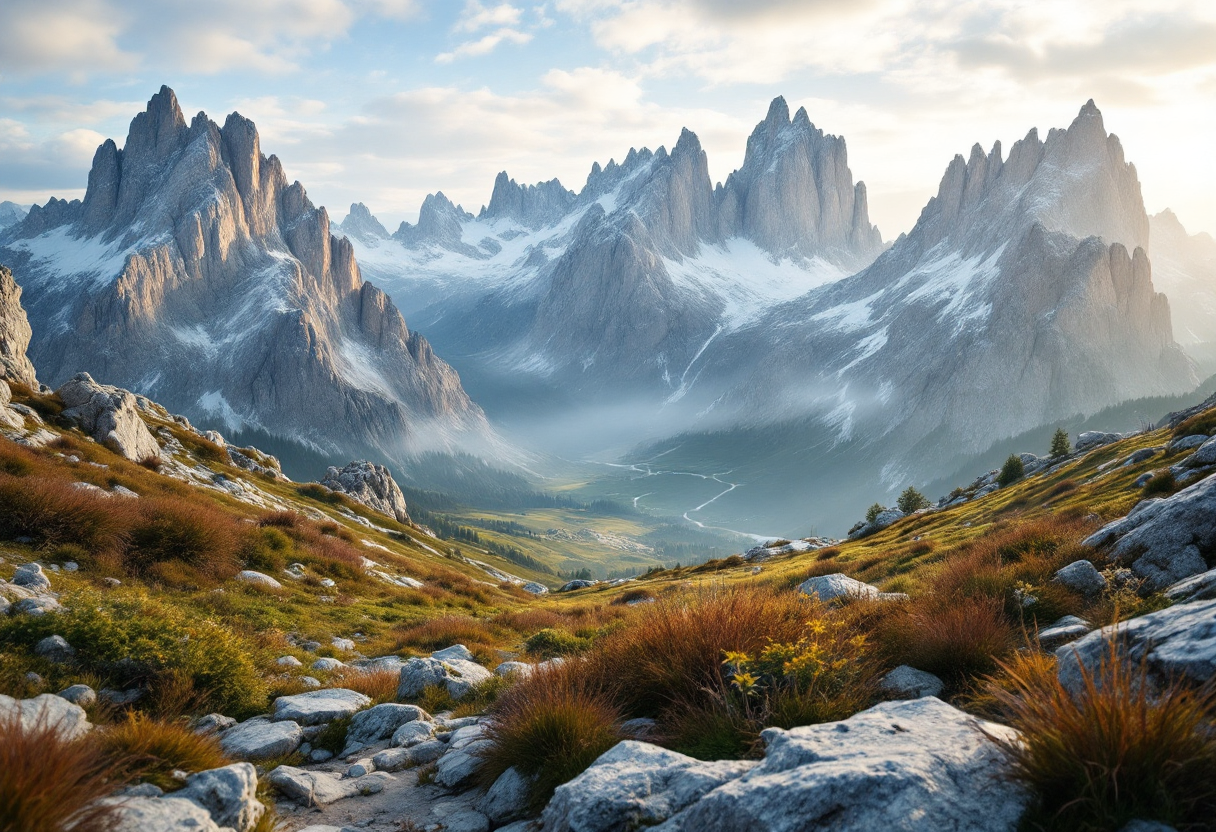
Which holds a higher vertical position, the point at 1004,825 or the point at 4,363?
the point at 4,363

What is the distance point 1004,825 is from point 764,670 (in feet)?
12.5

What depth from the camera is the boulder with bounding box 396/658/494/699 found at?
14.3 m

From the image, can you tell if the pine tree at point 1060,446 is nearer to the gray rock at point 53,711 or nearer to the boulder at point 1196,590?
the boulder at point 1196,590

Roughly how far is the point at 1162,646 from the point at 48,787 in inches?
401

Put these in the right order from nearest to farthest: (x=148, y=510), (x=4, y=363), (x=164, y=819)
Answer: (x=164, y=819) < (x=148, y=510) < (x=4, y=363)

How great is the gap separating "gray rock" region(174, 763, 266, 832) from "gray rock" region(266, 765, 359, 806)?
1.71 metres

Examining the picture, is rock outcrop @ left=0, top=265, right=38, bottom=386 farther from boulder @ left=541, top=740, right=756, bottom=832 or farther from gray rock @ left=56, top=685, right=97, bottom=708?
boulder @ left=541, top=740, right=756, bottom=832

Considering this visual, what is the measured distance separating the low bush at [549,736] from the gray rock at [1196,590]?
26.7 feet

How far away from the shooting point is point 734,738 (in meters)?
8.02

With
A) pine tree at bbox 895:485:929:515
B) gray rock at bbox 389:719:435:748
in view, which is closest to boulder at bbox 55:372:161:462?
gray rock at bbox 389:719:435:748

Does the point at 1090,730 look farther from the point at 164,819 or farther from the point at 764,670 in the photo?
the point at 164,819

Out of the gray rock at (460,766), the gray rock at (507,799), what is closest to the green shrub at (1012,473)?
the gray rock at (460,766)

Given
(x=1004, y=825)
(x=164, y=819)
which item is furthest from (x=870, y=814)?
(x=164, y=819)

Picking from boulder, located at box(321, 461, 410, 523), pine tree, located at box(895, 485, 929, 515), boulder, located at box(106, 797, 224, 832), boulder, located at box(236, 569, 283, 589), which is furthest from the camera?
boulder, located at box(321, 461, 410, 523)
